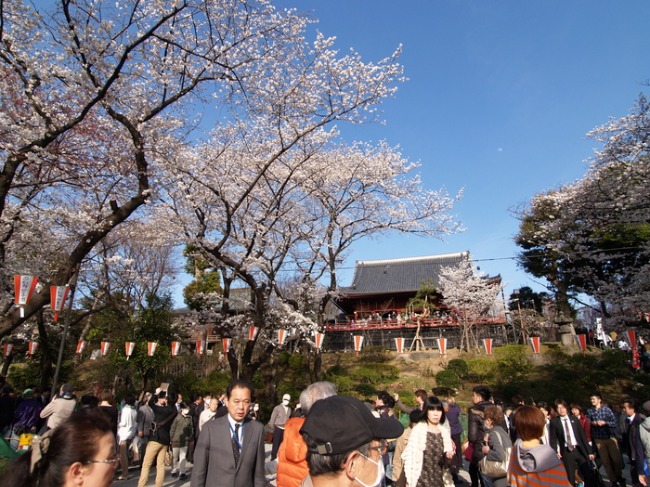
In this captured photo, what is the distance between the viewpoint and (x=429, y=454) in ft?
12.9

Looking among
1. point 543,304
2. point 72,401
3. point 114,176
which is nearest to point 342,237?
point 114,176

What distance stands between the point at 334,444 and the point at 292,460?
125 centimetres

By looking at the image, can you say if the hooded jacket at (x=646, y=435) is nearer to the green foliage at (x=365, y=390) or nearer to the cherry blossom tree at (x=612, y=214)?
the cherry blossom tree at (x=612, y=214)

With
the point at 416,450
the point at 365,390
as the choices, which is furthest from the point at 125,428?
the point at 365,390

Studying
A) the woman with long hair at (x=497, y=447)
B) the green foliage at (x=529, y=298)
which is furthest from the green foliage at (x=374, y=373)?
the woman with long hair at (x=497, y=447)

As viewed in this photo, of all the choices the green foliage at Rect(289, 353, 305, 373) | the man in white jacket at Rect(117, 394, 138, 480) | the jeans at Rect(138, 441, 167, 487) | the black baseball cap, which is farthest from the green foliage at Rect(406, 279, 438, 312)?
the black baseball cap

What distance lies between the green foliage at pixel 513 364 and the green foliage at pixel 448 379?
67.0 inches

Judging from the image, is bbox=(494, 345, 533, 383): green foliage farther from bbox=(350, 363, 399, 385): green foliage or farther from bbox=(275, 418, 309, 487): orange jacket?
bbox=(275, 418, 309, 487): orange jacket

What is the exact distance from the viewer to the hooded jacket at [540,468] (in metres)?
2.80

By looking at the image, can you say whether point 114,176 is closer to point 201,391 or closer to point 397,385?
point 201,391

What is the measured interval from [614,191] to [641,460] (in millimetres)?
8282

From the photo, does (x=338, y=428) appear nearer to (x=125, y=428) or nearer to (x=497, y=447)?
(x=497, y=447)

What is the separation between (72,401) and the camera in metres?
5.87

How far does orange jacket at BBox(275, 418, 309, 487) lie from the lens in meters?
2.70
